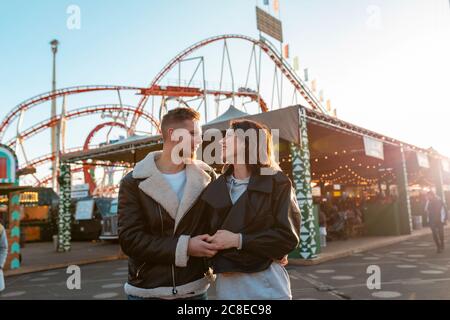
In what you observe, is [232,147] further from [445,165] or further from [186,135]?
[445,165]

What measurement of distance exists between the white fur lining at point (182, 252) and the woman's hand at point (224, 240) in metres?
0.11

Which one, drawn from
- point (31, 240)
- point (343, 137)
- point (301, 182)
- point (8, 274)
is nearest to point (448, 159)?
point (343, 137)

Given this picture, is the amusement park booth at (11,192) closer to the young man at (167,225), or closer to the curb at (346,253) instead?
the curb at (346,253)

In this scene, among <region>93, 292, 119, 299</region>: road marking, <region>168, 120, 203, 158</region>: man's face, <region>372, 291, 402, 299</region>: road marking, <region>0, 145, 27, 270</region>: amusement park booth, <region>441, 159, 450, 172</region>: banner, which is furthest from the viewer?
<region>441, 159, 450, 172</region>: banner

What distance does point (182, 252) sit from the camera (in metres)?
1.60

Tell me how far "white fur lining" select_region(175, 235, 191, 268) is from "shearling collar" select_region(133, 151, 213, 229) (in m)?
0.10

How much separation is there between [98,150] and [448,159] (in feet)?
54.1

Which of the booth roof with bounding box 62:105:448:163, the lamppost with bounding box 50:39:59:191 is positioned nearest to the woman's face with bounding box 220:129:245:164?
the booth roof with bounding box 62:105:448:163

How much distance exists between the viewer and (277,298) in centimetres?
170

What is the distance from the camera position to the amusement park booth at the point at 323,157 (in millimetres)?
8414

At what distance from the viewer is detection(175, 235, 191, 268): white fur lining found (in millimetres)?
1601

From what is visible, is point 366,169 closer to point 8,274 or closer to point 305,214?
point 305,214

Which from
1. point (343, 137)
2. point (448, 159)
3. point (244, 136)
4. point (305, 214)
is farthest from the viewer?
point (448, 159)

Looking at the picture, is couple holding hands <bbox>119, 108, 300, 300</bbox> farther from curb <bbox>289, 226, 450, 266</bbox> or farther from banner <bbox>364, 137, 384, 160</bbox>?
banner <bbox>364, 137, 384, 160</bbox>
